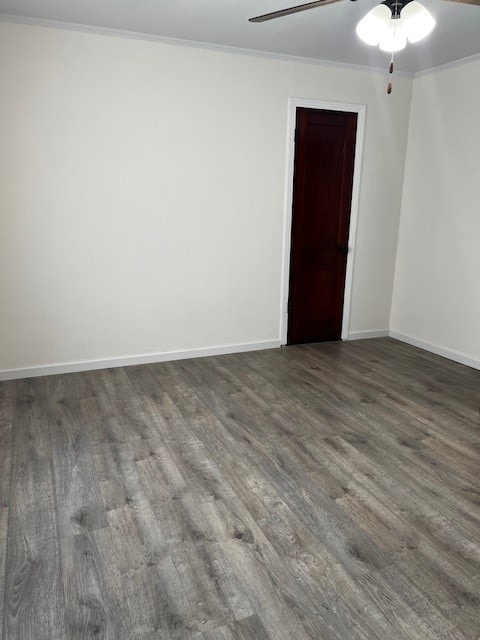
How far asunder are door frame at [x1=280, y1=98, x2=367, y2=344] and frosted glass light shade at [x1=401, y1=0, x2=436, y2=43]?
228 cm

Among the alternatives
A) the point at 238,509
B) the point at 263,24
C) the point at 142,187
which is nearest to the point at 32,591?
the point at 238,509

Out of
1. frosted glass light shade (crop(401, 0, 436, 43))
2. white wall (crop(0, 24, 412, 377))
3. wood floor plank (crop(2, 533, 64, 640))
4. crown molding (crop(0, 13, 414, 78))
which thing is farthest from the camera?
white wall (crop(0, 24, 412, 377))

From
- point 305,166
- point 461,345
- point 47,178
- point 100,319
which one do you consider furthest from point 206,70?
point 461,345

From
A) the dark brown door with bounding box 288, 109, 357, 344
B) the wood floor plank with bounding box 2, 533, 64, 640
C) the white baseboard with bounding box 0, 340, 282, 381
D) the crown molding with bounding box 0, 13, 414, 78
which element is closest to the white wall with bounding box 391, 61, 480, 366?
the crown molding with bounding box 0, 13, 414, 78

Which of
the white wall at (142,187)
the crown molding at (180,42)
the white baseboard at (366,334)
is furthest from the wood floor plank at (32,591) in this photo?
the white baseboard at (366,334)

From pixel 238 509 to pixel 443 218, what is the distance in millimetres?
3699

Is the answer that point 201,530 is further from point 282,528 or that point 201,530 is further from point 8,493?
point 8,493

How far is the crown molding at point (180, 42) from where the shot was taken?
3.63 meters

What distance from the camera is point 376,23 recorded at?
96.0 inches

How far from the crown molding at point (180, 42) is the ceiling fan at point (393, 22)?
1837 millimetres

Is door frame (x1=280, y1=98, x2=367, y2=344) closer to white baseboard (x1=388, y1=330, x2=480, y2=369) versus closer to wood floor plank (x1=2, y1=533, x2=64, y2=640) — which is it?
white baseboard (x1=388, y1=330, x2=480, y2=369)

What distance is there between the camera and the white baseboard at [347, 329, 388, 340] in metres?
5.43

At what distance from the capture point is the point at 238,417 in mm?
3465

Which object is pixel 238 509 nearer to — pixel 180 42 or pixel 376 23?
pixel 376 23
